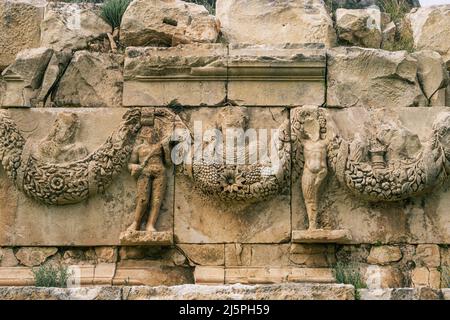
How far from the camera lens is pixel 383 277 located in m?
10.9

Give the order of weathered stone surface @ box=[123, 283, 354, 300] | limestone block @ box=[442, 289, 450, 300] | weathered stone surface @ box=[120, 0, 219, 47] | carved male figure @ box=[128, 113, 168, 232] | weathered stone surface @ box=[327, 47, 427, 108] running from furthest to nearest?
weathered stone surface @ box=[120, 0, 219, 47] < weathered stone surface @ box=[327, 47, 427, 108] < carved male figure @ box=[128, 113, 168, 232] < limestone block @ box=[442, 289, 450, 300] < weathered stone surface @ box=[123, 283, 354, 300]

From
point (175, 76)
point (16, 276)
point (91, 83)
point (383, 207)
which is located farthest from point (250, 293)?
point (91, 83)

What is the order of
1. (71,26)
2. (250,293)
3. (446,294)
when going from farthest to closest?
(71,26), (446,294), (250,293)

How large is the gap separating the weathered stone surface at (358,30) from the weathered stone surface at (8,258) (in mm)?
4377

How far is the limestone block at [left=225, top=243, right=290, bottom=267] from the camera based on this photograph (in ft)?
36.0

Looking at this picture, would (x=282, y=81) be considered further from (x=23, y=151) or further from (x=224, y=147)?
(x=23, y=151)

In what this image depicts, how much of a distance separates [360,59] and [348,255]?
2131mm

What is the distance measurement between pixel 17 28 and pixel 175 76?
6.69 ft

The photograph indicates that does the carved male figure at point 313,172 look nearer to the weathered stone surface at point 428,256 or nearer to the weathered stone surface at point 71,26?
A: the weathered stone surface at point 428,256

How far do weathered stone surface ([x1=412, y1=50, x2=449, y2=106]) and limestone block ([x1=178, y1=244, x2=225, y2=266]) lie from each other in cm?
283

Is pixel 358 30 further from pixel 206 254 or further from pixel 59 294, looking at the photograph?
pixel 59 294

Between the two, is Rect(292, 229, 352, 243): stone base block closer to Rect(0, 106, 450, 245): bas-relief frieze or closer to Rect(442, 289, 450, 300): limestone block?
Rect(0, 106, 450, 245): bas-relief frieze

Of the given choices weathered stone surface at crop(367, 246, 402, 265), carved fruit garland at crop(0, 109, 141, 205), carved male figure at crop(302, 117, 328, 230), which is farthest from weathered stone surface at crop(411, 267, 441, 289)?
carved fruit garland at crop(0, 109, 141, 205)

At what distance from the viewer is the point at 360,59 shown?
11.4 metres
